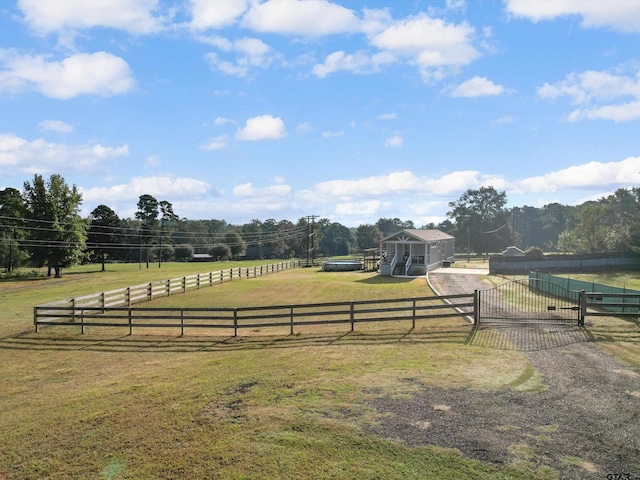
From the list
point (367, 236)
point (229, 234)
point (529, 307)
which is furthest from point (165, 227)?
point (529, 307)

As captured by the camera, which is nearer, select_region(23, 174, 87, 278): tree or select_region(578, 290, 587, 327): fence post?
select_region(578, 290, 587, 327): fence post

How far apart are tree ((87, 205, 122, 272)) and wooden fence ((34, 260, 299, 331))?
34.1 meters

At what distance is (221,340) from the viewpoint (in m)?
14.7

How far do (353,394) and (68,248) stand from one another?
50044 millimetres

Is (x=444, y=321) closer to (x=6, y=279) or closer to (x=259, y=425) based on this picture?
(x=259, y=425)

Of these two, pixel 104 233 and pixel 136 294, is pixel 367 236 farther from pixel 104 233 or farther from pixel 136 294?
pixel 136 294

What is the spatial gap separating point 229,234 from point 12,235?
4532cm

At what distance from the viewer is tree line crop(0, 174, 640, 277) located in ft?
161

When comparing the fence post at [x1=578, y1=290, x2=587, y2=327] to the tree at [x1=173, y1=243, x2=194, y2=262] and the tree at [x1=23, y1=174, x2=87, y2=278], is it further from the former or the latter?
the tree at [x1=173, y1=243, x2=194, y2=262]

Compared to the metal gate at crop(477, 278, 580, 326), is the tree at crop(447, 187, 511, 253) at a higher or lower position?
higher

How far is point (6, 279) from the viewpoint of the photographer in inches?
1783

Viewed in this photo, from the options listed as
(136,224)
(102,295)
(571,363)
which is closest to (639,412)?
(571,363)

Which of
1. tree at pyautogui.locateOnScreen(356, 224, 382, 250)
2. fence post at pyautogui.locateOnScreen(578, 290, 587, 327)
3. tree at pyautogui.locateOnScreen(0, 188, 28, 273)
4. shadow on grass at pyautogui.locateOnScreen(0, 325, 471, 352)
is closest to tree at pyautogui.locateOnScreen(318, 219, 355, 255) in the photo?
tree at pyautogui.locateOnScreen(356, 224, 382, 250)

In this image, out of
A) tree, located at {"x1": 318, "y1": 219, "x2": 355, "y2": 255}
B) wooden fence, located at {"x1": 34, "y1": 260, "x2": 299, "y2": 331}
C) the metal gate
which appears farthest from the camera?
tree, located at {"x1": 318, "y1": 219, "x2": 355, "y2": 255}
